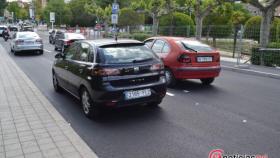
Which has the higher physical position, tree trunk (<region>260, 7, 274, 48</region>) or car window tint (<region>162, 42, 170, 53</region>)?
tree trunk (<region>260, 7, 274, 48</region>)

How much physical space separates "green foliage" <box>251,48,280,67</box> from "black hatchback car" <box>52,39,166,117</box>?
34.7 feet

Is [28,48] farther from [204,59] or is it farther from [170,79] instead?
[204,59]

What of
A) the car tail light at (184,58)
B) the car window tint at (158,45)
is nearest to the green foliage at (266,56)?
the car window tint at (158,45)

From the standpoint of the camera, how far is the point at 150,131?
5840mm

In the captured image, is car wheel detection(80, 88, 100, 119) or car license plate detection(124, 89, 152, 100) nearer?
car license plate detection(124, 89, 152, 100)

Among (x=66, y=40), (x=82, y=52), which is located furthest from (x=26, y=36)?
(x=82, y=52)

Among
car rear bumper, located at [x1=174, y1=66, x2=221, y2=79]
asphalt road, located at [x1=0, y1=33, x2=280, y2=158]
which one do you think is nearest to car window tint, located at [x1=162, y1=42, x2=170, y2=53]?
car rear bumper, located at [x1=174, y1=66, x2=221, y2=79]

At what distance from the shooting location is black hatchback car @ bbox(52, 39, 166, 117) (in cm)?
621

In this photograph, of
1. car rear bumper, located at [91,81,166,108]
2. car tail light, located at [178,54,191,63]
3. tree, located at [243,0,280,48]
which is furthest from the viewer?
tree, located at [243,0,280,48]

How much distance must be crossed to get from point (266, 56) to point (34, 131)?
1332cm

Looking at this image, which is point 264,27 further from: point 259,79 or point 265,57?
point 259,79

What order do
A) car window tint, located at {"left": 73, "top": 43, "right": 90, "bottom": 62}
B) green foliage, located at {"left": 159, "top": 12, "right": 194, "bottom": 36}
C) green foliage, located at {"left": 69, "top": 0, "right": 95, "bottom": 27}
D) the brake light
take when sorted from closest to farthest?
1. the brake light
2. car window tint, located at {"left": 73, "top": 43, "right": 90, "bottom": 62}
3. green foliage, located at {"left": 159, "top": 12, "right": 194, "bottom": 36}
4. green foliage, located at {"left": 69, "top": 0, "right": 95, "bottom": 27}

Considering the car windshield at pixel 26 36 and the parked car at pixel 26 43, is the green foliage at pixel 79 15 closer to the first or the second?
the car windshield at pixel 26 36
